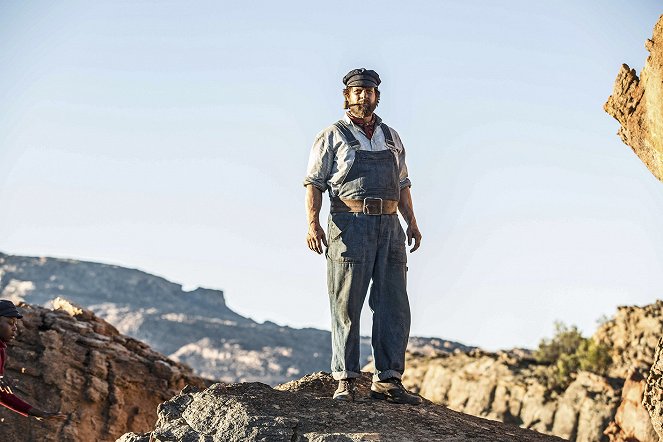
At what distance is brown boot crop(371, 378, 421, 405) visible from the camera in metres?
9.07

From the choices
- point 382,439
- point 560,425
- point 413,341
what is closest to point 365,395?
point 382,439

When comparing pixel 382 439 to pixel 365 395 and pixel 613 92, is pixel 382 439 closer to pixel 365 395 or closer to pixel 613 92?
pixel 365 395

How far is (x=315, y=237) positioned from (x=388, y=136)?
51.6 inches

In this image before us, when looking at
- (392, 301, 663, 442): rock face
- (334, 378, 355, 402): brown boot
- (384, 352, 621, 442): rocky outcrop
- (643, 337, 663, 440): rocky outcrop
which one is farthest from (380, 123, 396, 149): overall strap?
(384, 352, 621, 442): rocky outcrop

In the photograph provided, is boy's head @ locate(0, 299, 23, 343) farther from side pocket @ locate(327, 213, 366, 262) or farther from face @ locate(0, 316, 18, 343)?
side pocket @ locate(327, 213, 366, 262)

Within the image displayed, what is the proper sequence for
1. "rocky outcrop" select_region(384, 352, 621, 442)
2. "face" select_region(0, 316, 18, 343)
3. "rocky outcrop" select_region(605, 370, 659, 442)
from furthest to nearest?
"rocky outcrop" select_region(384, 352, 621, 442), "rocky outcrop" select_region(605, 370, 659, 442), "face" select_region(0, 316, 18, 343)

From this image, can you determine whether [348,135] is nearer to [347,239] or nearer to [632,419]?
[347,239]

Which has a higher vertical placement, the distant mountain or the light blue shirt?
the distant mountain

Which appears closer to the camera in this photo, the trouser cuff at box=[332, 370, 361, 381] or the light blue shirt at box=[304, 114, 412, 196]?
the trouser cuff at box=[332, 370, 361, 381]

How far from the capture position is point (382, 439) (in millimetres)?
7723

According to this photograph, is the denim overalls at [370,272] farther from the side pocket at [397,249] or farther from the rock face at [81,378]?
the rock face at [81,378]

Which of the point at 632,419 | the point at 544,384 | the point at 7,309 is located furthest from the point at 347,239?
the point at 544,384

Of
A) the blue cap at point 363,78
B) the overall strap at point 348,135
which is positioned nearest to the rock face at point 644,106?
the blue cap at point 363,78

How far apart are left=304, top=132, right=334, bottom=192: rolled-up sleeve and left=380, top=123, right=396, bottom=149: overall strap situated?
1.94 ft
